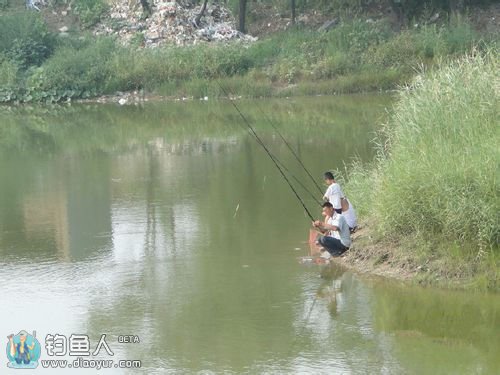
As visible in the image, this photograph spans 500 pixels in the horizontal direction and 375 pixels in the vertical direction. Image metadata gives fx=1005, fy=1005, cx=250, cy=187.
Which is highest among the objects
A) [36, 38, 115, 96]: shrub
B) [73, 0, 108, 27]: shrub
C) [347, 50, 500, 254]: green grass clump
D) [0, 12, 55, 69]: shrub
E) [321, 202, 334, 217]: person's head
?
[73, 0, 108, 27]: shrub

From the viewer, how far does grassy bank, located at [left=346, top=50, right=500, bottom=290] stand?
10609 mm

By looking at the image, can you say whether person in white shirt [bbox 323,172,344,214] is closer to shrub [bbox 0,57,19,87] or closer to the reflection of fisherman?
the reflection of fisherman

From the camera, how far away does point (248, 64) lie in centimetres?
3375

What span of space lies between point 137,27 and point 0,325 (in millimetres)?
30039

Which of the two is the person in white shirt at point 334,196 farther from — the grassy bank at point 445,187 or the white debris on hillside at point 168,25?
the white debris on hillside at point 168,25

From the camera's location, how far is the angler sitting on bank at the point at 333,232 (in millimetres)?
11758

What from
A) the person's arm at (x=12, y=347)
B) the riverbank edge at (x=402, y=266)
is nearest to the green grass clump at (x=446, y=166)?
the riverbank edge at (x=402, y=266)

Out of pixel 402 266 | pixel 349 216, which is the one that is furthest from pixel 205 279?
pixel 402 266

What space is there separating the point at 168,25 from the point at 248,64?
5.92m

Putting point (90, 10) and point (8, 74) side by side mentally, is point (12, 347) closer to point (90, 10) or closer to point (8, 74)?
point (8, 74)

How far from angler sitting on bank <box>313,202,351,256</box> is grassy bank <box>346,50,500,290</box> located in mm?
313

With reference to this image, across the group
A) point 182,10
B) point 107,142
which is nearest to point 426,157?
point 107,142

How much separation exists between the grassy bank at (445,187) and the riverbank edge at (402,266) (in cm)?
1

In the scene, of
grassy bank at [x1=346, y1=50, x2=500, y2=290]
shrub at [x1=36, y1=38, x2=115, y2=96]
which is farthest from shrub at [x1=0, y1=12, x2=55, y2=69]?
grassy bank at [x1=346, y1=50, x2=500, y2=290]
